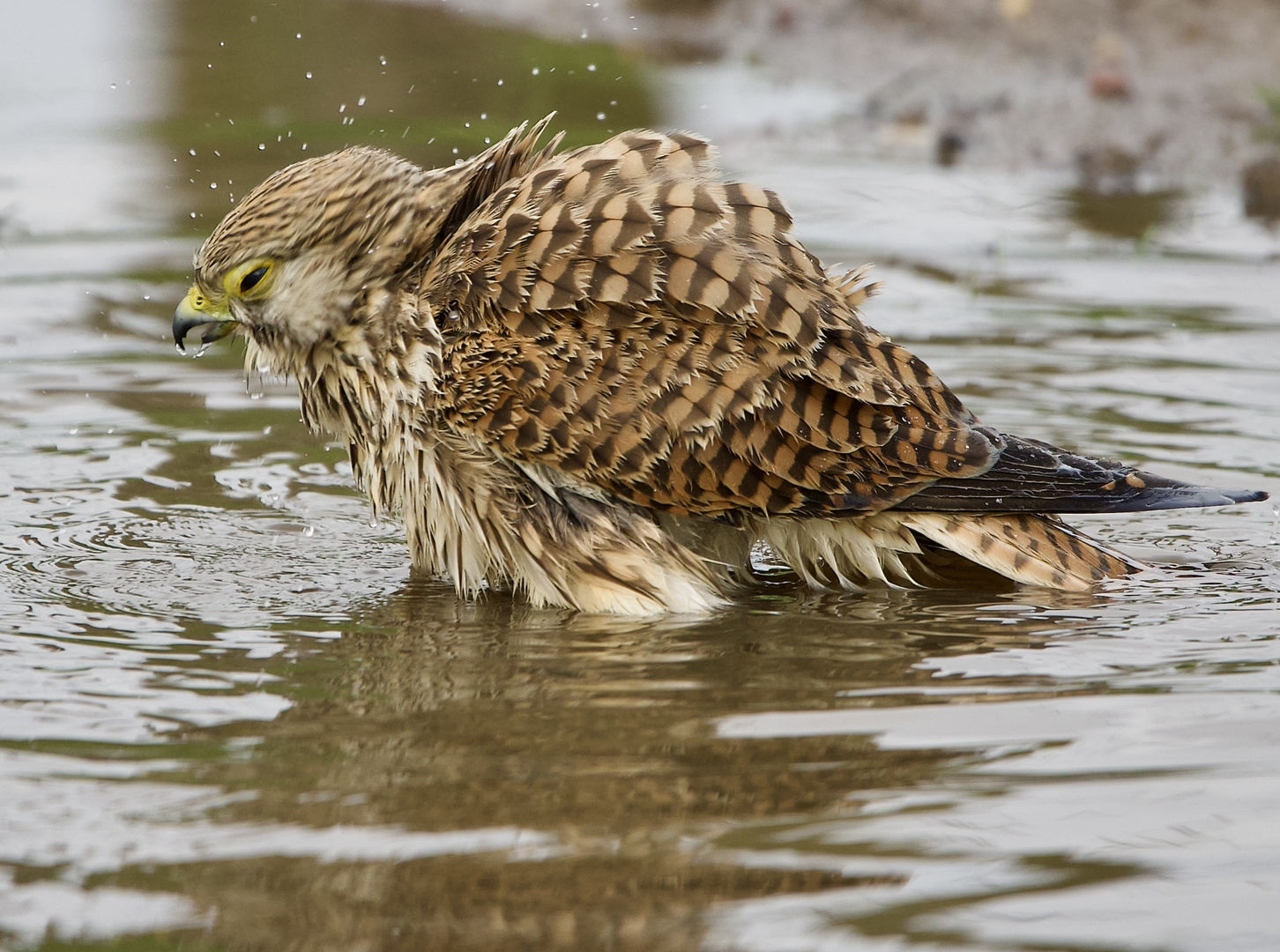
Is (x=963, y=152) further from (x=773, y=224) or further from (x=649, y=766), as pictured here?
(x=649, y=766)

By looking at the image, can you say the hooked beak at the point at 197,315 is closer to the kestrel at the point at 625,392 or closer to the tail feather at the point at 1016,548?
the kestrel at the point at 625,392

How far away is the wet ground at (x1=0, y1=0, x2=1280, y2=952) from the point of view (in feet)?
10.2

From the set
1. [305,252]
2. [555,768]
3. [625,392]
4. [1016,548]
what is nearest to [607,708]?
[555,768]

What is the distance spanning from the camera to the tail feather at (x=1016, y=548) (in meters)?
4.87

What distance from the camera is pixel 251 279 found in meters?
4.99

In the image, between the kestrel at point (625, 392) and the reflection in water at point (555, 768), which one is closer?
the reflection in water at point (555, 768)

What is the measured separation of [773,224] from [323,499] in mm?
1983

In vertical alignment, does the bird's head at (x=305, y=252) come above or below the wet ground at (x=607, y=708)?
above

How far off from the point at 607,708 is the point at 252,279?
180 cm

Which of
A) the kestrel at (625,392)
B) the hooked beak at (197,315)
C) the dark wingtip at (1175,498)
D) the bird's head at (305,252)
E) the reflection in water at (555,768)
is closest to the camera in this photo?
the reflection in water at (555,768)

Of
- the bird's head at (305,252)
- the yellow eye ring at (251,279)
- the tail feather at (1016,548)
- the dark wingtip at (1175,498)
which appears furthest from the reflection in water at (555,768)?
the yellow eye ring at (251,279)

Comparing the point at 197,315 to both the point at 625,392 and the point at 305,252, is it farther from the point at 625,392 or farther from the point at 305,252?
the point at 625,392

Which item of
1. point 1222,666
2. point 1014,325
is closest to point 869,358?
point 1222,666

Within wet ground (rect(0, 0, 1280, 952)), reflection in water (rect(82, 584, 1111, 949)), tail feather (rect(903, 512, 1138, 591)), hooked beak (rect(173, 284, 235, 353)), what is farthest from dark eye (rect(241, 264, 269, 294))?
tail feather (rect(903, 512, 1138, 591))
